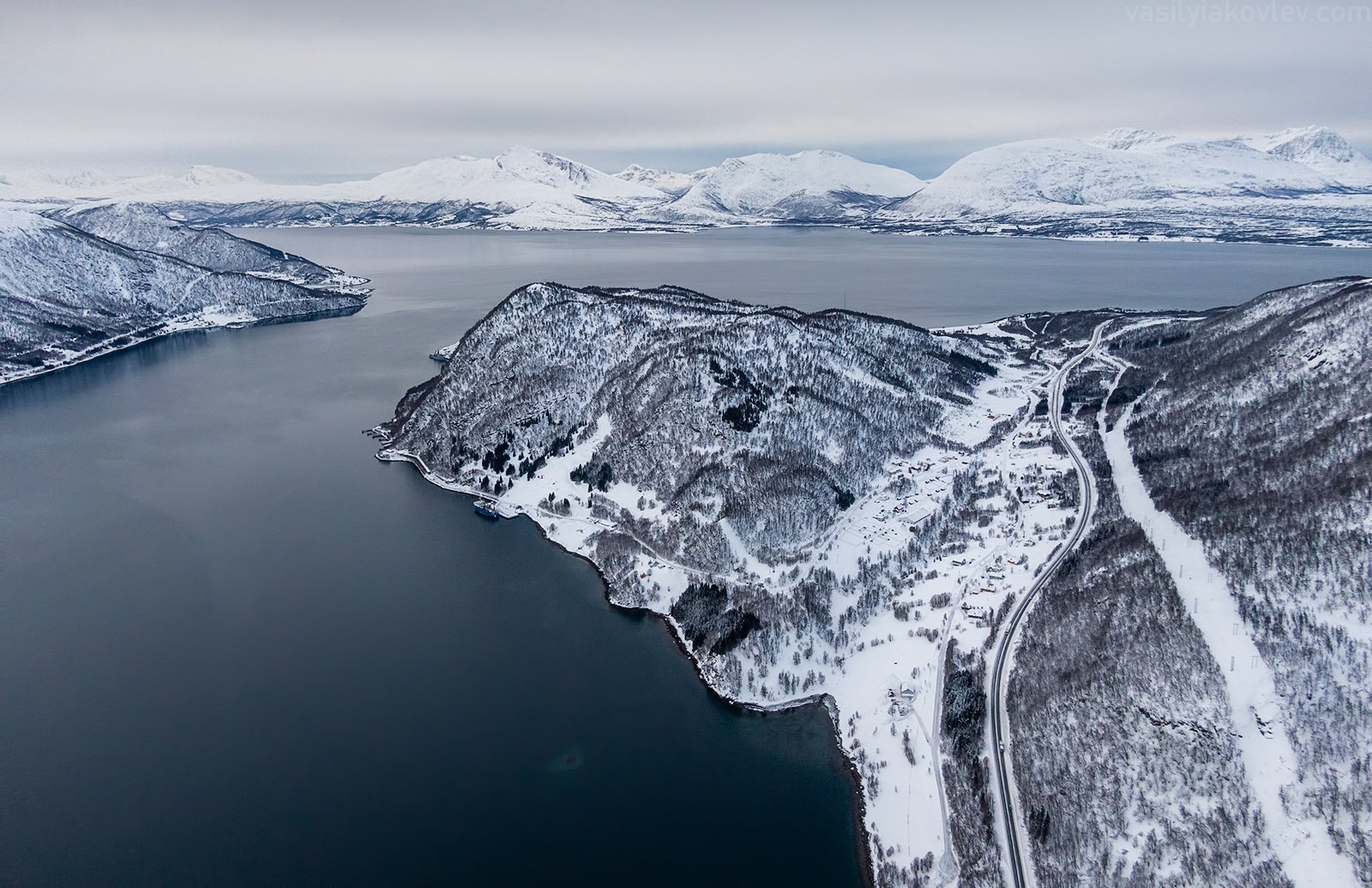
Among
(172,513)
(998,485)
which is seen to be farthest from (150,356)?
(998,485)

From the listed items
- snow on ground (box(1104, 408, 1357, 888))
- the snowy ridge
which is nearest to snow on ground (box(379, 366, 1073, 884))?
the snowy ridge

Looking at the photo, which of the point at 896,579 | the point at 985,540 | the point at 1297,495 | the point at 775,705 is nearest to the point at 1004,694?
the point at 775,705

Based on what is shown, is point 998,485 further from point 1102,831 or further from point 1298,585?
point 1102,831

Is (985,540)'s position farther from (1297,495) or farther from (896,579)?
(1297,495)

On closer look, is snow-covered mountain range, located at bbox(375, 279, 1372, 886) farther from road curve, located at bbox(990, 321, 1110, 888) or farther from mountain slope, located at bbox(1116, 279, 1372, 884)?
road curve, located at bbox(990, 321, 1110, 888)

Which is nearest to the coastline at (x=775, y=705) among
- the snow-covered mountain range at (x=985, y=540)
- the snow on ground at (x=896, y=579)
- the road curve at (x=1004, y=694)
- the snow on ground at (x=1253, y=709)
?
the snow on ground at (x=896, y=579)

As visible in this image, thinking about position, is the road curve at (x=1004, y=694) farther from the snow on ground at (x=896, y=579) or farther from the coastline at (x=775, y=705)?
the coastline at (x=775, y=705)
